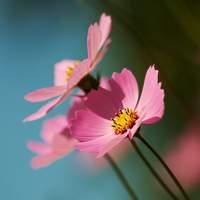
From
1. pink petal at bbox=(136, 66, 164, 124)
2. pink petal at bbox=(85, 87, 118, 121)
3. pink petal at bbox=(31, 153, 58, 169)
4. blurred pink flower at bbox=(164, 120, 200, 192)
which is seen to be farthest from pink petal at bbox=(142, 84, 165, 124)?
blurred pink flower at bbox=(164, 120, 200, 192)

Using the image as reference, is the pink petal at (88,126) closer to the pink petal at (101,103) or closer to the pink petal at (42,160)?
the pink petal at (101,103)

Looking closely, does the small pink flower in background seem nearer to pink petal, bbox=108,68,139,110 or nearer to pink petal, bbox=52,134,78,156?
pink petal, bbox=52,134,78,156

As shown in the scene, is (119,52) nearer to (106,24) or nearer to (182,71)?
(182,71)

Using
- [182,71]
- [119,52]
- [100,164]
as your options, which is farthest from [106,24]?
[119,52]

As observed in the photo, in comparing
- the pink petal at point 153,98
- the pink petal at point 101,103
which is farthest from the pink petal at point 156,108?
the pink petal at point 101,103

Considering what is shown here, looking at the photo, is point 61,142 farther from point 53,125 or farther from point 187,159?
point 187,159

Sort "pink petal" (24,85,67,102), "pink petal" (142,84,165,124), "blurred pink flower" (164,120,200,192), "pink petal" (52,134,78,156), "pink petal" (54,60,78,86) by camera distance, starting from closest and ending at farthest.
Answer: "pink petal" (142,84,165,124), "pink petal" (24,85,67,102), "pink petal" (52,134,78,156), "pink petal" (54,60,78,86), "blurred pink flower" (164,120,200,192)
